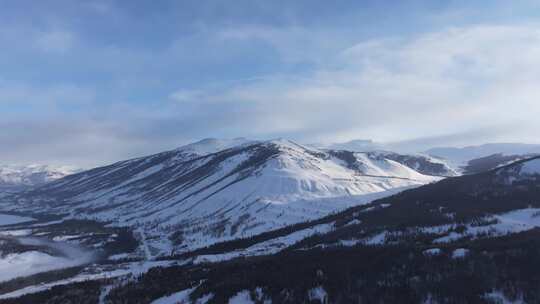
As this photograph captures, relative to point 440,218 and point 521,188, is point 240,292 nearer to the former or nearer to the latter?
point 440,218

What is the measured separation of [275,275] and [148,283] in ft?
95.4

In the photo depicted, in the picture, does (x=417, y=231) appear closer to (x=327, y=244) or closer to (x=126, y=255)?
(x=327, y=244)

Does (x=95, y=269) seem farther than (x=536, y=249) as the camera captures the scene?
Yes

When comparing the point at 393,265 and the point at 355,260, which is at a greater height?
the point at 393,265

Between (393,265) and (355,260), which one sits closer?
(393,265)

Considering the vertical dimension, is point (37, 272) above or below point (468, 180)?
below

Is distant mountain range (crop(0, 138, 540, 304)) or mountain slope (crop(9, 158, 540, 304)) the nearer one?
mountain slope (crop(9, 158, 540, 304))

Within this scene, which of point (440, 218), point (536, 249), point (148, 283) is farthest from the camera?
point (440, 218)

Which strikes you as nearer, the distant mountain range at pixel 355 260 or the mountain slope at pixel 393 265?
the mountain slope at pixel 393 265

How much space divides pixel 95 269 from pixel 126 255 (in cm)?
3237

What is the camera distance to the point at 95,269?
463 ft

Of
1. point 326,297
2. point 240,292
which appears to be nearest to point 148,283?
point 240,292

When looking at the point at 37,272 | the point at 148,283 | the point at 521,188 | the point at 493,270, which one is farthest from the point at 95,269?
the point at 521,188

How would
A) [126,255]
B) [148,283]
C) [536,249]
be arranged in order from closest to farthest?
[536,249] → [148,283] → [126,255]
